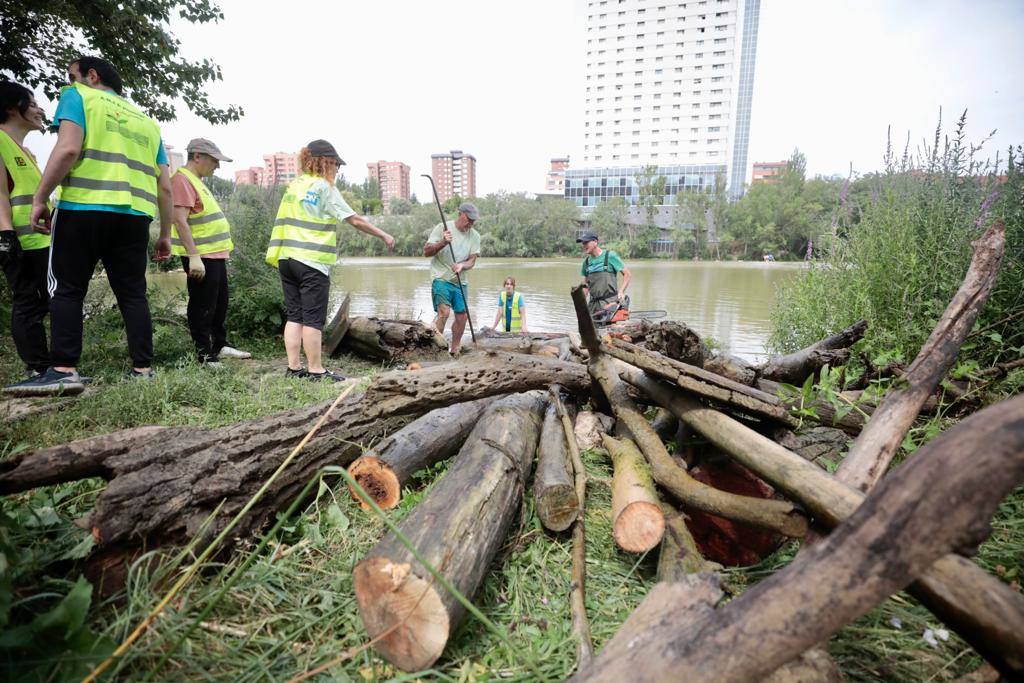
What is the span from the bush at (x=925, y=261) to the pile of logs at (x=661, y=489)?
0.77 meters

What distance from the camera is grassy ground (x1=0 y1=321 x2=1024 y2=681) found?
4.28 ft

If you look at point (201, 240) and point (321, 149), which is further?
point (201, 240)

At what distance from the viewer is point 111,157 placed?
339 cm

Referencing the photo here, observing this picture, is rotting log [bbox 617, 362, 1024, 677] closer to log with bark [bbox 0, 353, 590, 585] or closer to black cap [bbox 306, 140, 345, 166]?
log with bark [bbox 0, 353, 590, 585]

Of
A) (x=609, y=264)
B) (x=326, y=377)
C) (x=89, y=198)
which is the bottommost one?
(x=326, y=377)

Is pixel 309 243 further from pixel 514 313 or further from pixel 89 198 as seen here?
pixel 514 313

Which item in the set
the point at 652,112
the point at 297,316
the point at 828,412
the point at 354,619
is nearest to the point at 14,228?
the point at 297,316

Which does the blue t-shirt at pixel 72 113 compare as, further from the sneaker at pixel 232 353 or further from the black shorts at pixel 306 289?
the sneaker at pixel 232 353

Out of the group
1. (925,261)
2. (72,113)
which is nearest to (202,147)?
(72,113)

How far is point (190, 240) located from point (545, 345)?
150 inches

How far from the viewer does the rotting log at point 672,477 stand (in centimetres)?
167

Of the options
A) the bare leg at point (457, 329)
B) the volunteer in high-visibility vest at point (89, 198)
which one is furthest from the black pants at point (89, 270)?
the bare leg at point (457, 329)

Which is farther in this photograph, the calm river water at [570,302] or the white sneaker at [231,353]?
the calm river water at [570,302]

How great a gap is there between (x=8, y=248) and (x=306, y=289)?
2127 millimetres
